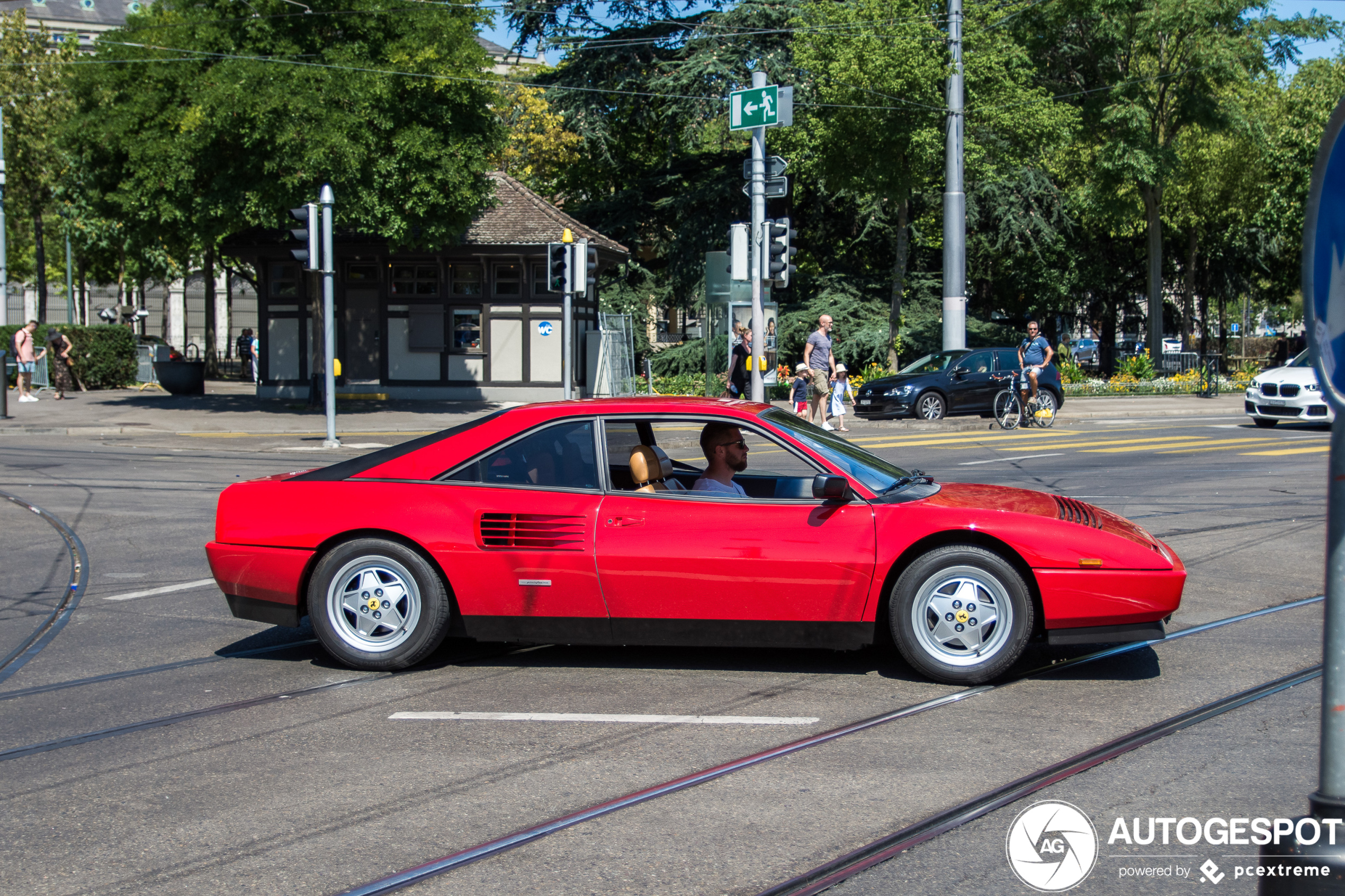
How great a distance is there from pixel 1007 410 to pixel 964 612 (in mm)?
16680

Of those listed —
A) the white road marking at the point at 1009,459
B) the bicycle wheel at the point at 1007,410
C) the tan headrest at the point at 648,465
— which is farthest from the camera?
the bicycle wheel at the point at 1007,410

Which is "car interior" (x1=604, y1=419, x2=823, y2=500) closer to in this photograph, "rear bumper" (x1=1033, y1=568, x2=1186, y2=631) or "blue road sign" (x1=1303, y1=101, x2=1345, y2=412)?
"rear bumper" (x1=1033, y1=568, x2=1186, y2=631)

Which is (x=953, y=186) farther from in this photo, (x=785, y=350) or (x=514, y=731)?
(x=514, y=731)

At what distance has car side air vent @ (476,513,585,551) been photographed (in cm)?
592

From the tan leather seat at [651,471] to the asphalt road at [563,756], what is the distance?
90cm

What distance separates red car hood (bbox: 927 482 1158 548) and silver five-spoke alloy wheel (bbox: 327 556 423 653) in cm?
263

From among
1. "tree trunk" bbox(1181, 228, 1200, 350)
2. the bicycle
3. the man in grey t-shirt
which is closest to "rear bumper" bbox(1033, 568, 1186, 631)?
the man in grey t-shirt

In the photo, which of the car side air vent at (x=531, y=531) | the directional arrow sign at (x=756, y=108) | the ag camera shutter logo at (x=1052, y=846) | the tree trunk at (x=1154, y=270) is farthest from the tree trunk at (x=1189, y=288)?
the ag camera shutter logo at (x=1052, y=846)

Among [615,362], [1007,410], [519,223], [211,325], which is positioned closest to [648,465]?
[1007,410]

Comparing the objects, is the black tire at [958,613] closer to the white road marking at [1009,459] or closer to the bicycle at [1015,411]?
the white road marking at [1009,459]

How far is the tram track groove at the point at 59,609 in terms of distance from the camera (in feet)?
21.1

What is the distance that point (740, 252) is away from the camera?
19219 mm

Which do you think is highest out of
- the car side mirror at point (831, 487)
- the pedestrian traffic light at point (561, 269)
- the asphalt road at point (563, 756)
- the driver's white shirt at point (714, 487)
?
the pedestrian traffic light at point (561, 269)

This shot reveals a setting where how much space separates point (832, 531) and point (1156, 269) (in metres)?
34.2
